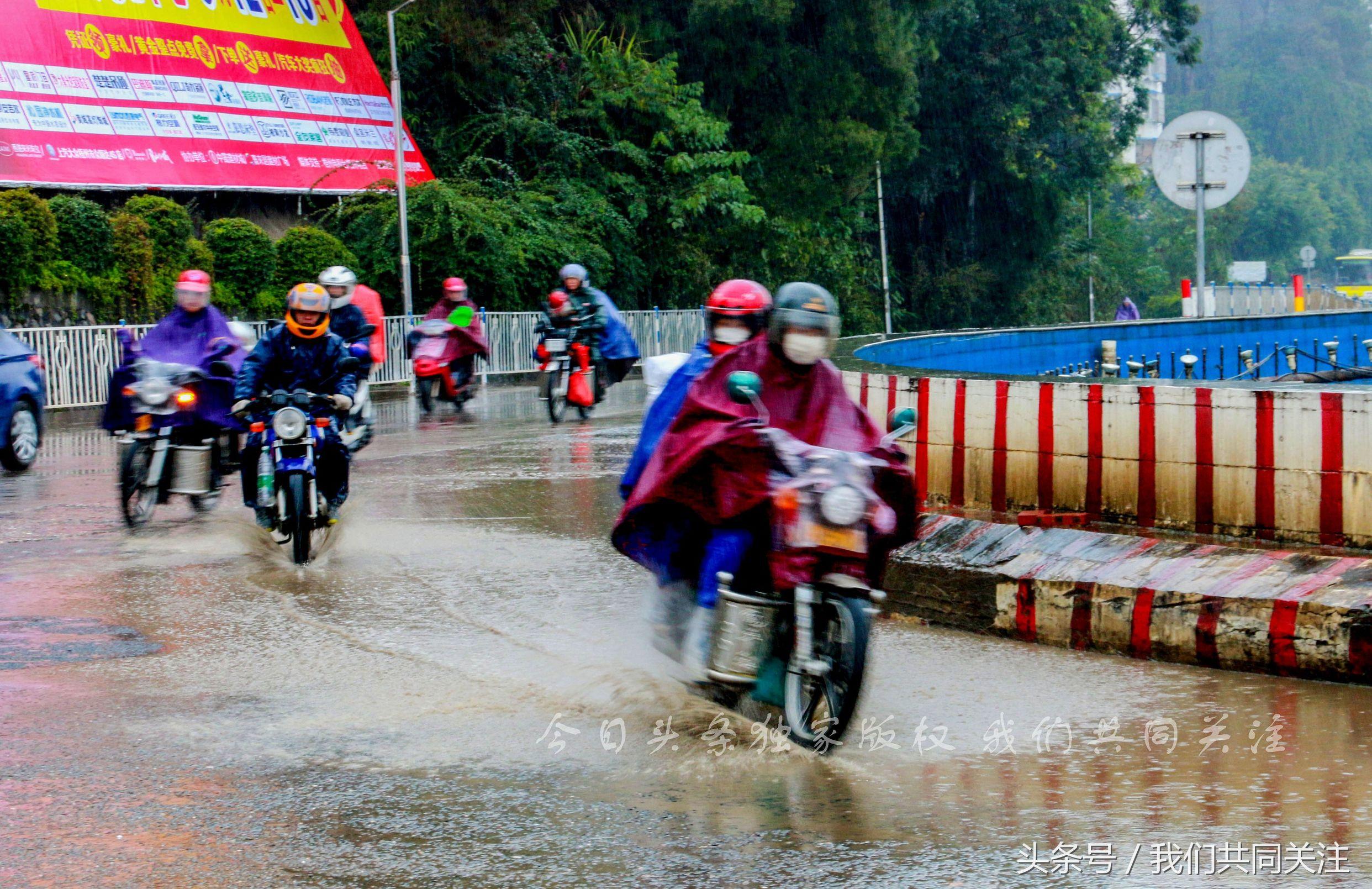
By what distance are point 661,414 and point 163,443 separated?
5734 millimetres

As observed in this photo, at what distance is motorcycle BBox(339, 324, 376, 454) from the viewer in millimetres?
11516

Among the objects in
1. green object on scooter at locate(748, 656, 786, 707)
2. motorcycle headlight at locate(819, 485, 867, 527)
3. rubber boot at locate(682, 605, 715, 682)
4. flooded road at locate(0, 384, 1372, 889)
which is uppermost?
motorcycle headlight at locate(819, 485, 867, 527)

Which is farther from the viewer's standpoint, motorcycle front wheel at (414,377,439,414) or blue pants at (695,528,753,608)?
motorcycle front wheel at (414,377,439,414)

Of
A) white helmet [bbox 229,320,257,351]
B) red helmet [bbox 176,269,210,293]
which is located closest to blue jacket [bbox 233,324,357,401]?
red helmet [bbox 176,269,210,293]

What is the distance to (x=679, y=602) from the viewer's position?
644 cm

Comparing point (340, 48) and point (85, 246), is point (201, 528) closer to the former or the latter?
point (85, 246)

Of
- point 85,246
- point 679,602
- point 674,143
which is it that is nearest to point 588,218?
point 674,143

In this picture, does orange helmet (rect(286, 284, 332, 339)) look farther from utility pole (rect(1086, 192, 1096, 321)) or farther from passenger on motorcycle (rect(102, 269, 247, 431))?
utility pole (rect(1086, 192, 1096, 321))

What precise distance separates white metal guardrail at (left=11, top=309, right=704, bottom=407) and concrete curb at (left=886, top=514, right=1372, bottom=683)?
14.6 meters

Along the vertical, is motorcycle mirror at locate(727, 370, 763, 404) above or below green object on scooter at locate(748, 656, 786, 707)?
above

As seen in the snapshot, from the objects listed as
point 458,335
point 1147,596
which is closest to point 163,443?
point 1147,596

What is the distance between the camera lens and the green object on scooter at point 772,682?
19.1 feet

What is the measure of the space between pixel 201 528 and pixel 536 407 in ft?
40.2

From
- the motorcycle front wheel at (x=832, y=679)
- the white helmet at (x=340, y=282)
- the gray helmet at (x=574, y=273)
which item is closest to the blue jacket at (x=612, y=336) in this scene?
the gray helmet at (x=574, y=273)
